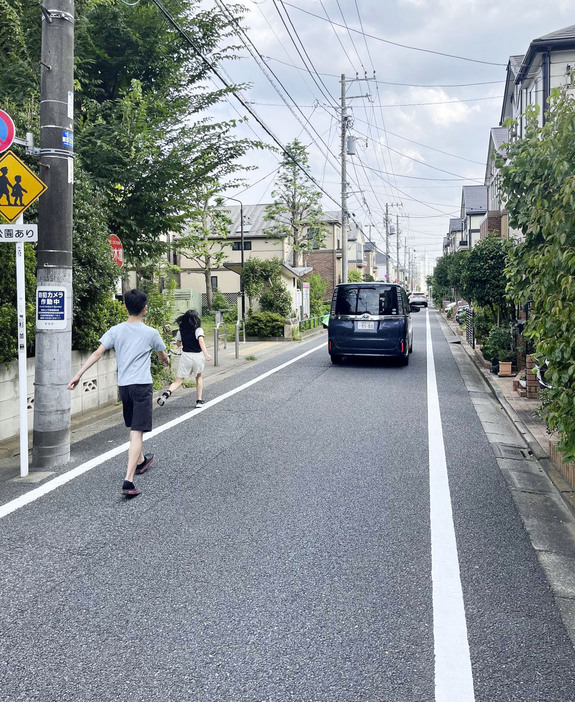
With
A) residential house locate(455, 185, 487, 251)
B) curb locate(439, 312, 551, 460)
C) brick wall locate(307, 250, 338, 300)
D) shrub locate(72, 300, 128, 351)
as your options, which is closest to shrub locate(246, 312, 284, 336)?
curb locate(439, 312, 551, 460)

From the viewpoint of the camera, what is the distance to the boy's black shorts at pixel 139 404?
5.37 m

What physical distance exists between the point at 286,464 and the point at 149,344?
73.8 inches

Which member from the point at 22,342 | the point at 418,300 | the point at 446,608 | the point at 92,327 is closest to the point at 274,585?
Answer: the point at 446,608

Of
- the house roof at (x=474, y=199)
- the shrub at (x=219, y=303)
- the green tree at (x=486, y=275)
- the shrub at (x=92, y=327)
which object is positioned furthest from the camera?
the house roof at (x=474, y=199)

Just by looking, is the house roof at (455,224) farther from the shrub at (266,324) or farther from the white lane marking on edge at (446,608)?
the white lane marking on edge at (446,608)

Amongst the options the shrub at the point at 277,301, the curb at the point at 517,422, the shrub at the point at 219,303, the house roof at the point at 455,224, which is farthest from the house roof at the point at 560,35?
the house roof at the point at 455,224

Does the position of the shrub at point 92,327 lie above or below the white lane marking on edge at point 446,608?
above

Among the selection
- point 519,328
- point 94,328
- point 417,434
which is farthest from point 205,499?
point 519,328

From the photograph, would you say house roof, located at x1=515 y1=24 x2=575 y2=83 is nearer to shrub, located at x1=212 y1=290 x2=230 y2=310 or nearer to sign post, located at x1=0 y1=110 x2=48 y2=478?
sign post, located at x1=0 y1=110 x2=48 y2=478

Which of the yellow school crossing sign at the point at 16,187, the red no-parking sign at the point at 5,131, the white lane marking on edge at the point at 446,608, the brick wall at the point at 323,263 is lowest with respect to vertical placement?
the white lane marking on edge at the point at 446,608

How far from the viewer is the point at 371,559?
3986 millimetres

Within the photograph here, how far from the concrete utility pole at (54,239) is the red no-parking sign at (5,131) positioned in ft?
1.69

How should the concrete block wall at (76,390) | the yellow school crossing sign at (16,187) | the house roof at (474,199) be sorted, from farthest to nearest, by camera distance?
the house roof at (474,199), the concrete block wall at (76,390), the yellow school crossing sign at (16,187)

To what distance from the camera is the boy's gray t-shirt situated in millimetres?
5414
